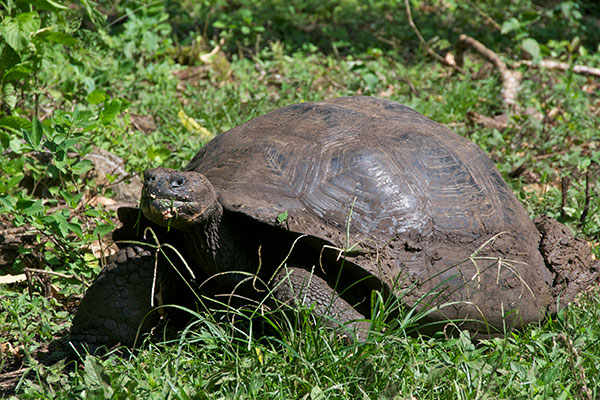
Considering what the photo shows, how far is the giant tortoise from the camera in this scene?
3020 mm

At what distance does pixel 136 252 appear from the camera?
129 inches

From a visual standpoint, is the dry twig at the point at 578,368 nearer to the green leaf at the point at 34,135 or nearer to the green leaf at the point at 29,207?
the green leaf at the point at 29,207

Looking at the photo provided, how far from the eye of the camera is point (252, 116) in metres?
5.79

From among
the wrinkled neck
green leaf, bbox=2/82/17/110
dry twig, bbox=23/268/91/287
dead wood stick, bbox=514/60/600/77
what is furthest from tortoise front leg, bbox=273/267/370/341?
dead wood stick, bbox=514/60/600/77

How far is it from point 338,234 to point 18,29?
231 cm

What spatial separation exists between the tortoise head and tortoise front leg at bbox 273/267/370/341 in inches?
19.9

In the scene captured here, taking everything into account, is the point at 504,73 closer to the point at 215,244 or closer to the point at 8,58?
the point at 215,244

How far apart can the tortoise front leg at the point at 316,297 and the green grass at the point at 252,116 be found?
0.10 meters

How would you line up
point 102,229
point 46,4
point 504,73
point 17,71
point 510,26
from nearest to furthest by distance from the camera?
1. point 102,229
2. point 46,4
3. point 17,71
4. point 504,73
5. point 510,26

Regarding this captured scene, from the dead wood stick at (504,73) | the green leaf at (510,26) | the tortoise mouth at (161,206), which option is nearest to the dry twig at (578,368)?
the tortoise mouth at (161,206)

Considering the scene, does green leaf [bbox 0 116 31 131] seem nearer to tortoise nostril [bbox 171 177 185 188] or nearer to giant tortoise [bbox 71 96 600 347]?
giant tortoise [bbox 71 96 600 347]

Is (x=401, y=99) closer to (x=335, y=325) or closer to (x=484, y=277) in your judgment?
(x=484, y=277)

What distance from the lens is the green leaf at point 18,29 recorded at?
147 inches

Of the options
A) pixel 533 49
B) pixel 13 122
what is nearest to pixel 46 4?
pixel 13 122
